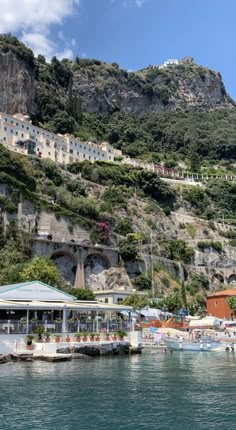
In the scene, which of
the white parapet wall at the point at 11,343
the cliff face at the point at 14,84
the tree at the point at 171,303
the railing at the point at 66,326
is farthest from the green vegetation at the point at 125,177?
the white parapet wall at the point at 11,343

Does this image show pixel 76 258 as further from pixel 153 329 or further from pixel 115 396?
pixel 115 396

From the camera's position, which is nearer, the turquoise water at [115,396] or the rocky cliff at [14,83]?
the turquoise water at [115,396]

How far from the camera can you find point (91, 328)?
36094mm

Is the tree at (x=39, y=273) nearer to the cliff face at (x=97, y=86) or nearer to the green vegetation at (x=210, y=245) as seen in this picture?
the green vegetation at (x=210, y=245)

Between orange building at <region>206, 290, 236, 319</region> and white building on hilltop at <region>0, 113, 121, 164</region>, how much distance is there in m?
37.0

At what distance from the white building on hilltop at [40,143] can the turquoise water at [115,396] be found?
5659 cm

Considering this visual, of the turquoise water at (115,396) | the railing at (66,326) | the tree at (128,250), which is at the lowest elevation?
the turquoise water at (115,396)

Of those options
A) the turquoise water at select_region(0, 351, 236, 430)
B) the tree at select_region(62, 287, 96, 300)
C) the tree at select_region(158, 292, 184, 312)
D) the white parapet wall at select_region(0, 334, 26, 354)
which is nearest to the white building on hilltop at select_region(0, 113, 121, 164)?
the tree at select_region(62, 287, 96, 300)

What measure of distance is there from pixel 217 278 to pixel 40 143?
38.7m

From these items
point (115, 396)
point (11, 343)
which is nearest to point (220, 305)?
point (11, 343)

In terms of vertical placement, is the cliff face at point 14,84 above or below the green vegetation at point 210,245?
above

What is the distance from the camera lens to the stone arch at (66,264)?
2298 inches

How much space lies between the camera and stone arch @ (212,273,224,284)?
252 feet

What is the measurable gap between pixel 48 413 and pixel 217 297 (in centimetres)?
5364
